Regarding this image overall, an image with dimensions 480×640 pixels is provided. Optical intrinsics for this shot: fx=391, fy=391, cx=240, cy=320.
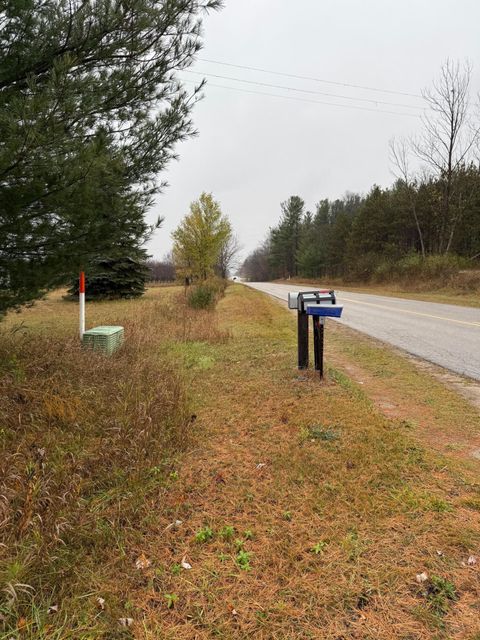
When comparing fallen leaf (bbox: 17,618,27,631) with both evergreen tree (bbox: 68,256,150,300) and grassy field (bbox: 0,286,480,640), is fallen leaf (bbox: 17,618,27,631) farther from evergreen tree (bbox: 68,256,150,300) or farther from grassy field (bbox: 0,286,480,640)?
evergreen tree (bbox: 68,256,150,300)

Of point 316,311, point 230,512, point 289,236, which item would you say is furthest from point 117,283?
point 289,236

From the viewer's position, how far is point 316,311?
15.2 feet

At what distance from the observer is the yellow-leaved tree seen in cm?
2486

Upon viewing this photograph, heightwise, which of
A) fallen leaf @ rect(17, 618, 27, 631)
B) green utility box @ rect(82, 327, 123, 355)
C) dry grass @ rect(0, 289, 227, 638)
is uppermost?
green utility box @ rect(82, 327, 123, 355)

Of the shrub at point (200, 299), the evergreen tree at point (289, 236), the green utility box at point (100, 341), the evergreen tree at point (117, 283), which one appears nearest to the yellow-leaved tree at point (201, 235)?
the evergreen tree at point (117, 283)

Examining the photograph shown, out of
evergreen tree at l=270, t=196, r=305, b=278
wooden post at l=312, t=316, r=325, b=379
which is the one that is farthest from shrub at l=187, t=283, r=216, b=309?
evergreen tree at l=270, t=196, r=305, b=278

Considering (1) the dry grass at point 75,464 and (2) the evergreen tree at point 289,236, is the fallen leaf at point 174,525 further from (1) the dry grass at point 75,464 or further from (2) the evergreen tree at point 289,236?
(2) the evergreen tree at point 289,236

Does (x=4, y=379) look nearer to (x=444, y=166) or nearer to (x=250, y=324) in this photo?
(x=250, y=324)

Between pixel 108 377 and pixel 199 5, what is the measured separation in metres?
4.44

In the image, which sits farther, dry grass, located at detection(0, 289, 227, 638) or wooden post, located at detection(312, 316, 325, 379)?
wooden post, located at detection(312, 316, 325, 379)

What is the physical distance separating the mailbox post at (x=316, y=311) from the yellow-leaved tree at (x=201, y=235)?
1972 centimetres

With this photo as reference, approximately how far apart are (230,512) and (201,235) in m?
23.5

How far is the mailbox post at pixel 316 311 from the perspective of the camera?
4609 mm

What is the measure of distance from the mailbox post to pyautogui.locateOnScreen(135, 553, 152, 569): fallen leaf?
125 inches
